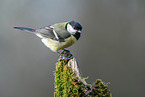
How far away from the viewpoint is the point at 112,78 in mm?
2098

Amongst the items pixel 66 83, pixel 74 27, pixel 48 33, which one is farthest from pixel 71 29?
pixel 66 83

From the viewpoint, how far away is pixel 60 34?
3.38 feet

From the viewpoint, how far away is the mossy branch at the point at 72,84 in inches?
32.7

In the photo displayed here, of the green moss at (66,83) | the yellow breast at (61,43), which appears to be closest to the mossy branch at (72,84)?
the green moss at (66,83)

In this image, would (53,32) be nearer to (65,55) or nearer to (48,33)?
(48,33)

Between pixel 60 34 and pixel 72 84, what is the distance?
1.15 ft

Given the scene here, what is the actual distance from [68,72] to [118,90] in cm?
147

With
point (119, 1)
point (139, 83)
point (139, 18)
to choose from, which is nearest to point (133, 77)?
point (139, 83)

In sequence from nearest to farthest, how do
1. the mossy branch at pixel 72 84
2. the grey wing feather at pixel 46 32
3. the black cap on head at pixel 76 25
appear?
the mossy branch at pixel 72 84 < the black cap on head at pixel 76 25 < the grey wing feather at pixel 46 32

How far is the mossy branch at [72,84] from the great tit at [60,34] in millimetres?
129

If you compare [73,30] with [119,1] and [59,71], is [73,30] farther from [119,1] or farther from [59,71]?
[119,1]

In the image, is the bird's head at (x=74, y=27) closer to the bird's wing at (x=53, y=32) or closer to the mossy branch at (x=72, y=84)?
the bird's wing at (x=53, y=32)

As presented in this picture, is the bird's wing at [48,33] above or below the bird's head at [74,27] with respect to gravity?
above

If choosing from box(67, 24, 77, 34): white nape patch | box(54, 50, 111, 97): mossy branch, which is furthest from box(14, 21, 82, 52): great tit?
box(54, 50, 111, 97): mossy branch
